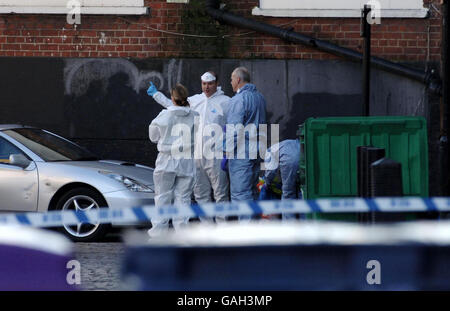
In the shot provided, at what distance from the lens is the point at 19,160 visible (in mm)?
10305

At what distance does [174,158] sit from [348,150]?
191 centimetres

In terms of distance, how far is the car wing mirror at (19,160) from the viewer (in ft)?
33.6

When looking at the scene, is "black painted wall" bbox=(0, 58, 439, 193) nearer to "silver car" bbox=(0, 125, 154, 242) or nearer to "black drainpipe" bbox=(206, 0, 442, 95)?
"black drainpipe" bbox=(206, 0, 442, 95)

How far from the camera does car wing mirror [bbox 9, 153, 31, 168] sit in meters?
10.2

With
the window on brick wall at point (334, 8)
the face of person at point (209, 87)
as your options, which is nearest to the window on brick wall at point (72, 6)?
the window on brick wall at point (334, 8)

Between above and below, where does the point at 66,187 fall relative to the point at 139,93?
below

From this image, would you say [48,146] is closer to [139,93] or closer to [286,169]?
[286,169]

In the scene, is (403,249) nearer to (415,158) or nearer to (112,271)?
(112,271)

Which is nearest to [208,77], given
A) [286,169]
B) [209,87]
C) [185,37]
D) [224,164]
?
[209,87]

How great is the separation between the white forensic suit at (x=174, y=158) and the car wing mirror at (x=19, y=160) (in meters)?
1.62

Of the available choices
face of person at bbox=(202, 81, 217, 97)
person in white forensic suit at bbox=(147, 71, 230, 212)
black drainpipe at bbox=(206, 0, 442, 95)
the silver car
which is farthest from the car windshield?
black drainpipe at bbox=(206, 0, 442, 95)

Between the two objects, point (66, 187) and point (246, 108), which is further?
point (66, 187)

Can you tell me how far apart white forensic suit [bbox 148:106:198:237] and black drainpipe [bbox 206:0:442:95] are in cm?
485
